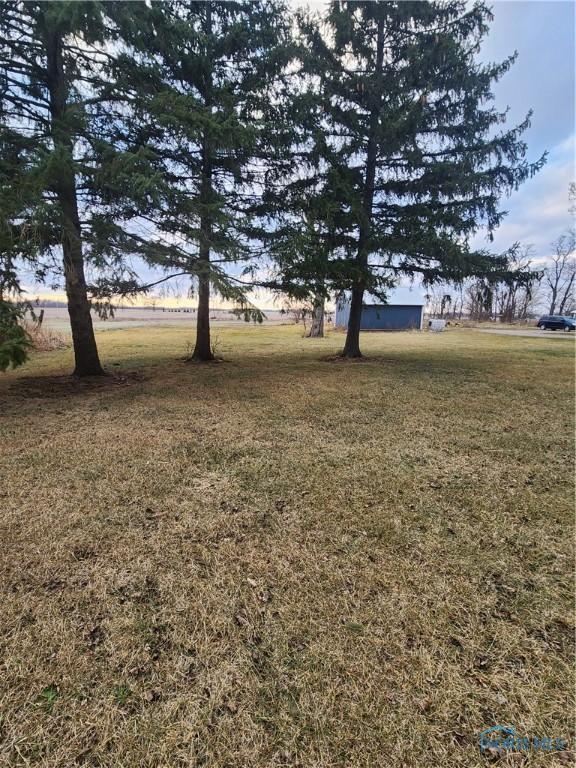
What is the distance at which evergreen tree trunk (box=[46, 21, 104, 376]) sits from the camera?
14.0 ft

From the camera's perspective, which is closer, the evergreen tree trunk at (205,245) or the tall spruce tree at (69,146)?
the tall spruce tree at (69,146)

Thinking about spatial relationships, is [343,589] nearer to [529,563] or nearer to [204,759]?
[204,759]

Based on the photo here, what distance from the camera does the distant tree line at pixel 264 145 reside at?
498 cm

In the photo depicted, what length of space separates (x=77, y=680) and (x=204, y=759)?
0.61 meters

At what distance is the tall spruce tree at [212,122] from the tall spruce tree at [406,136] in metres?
1.00

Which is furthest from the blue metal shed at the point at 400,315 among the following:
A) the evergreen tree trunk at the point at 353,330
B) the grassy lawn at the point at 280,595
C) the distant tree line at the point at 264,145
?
the grassy lawn at the point at 280,595

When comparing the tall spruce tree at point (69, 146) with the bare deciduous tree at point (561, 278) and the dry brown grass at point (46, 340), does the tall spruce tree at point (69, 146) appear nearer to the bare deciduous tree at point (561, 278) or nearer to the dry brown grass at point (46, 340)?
the dry brown grass at point (46, 340)

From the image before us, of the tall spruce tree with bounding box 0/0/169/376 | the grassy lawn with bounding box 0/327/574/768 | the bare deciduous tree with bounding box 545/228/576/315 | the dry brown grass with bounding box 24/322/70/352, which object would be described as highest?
the bare deciduous tree with bounding box 545/228/576/315

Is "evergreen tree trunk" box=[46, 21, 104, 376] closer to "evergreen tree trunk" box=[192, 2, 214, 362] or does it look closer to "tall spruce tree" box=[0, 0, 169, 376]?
"tall spruce tree" box=[0, 0, 169, 376]

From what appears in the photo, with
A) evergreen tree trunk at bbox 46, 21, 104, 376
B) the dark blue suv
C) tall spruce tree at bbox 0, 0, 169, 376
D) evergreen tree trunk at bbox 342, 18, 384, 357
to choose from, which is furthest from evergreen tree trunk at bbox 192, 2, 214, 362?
the dark blue suv

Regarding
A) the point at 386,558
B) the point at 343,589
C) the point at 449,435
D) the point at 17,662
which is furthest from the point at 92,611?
the point at 449,435

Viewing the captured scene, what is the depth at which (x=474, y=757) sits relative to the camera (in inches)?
45.8

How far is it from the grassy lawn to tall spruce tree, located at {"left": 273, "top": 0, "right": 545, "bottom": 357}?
5.24m

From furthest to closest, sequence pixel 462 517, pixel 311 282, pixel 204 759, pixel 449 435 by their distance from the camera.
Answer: pixel 311 282 → pixel 449 435 → pixel 462 517 → pixel 204 759
